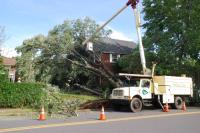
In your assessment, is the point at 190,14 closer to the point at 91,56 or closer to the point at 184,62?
the point at 184,62

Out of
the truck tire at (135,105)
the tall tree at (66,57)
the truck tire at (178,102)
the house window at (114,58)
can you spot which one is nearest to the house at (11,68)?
the tall tree at (66,57)

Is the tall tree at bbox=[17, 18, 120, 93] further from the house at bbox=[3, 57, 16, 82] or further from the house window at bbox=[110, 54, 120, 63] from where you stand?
the house window at bbox=[110, 54, 120, 63]

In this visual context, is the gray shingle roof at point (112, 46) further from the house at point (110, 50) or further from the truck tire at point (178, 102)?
the truck tire at point (178, 102)

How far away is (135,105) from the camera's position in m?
24.3

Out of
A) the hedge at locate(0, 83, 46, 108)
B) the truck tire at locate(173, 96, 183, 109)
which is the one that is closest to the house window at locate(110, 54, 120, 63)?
the truck tire at locate(173, 96, 183, 109)

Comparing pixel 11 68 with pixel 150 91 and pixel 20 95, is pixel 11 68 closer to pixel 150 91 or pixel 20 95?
pixel 20 95

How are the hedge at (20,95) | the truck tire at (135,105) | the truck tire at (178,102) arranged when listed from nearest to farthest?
the truck tire at (135,105) < the hedge at (20,95) < the truck tire at (178,102)

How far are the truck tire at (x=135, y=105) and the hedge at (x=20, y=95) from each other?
677 cm

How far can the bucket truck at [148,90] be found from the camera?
969 inches

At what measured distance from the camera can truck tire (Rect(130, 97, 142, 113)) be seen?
24078 millimetres

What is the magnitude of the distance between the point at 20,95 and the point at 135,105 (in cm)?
830

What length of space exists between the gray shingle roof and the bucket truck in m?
14.7

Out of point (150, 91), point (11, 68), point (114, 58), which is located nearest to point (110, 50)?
point (114, 58)

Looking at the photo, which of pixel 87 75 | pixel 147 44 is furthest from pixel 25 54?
pixel 147 44
